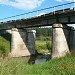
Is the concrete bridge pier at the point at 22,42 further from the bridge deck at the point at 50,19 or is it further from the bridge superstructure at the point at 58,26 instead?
the bridge deck at the point at 50,19

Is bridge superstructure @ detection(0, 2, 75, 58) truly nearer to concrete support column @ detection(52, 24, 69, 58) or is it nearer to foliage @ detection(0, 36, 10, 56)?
concrete support column @ detection(52, 24, 69, 58)

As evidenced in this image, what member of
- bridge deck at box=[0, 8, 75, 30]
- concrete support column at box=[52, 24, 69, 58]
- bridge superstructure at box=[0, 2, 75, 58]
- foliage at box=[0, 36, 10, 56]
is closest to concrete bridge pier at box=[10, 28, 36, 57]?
bridge superstructure at box=[0, 2, 75, 58]

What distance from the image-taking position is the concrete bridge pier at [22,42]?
56250 mm

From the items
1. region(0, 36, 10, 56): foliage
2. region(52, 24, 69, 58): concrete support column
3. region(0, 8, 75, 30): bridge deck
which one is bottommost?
region(0, 36, 10, 56): foliage

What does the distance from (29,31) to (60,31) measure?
24336 millimetres

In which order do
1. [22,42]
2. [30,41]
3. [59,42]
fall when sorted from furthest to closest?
1. [30,41]
2. [22,42]
3. [59,42]

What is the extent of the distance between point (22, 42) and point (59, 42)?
22.7 metres

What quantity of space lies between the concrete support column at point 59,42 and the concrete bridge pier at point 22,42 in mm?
19339

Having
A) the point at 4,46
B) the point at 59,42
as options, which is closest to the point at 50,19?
the point at 59,42

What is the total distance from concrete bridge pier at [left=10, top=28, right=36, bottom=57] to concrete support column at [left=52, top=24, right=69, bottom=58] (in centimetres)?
1934

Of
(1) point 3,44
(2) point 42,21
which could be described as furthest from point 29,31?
(2) point 42,21

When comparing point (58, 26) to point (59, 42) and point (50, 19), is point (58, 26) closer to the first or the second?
point (59, 42)

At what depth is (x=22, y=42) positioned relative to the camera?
2307 inches

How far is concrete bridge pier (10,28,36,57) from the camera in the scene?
185 feet
